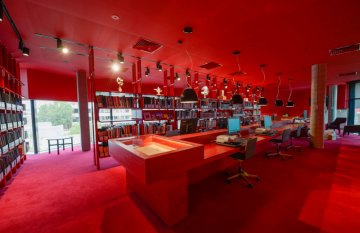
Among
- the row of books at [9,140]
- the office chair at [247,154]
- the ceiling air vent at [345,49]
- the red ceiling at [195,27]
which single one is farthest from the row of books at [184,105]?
the row of books at [9,140]

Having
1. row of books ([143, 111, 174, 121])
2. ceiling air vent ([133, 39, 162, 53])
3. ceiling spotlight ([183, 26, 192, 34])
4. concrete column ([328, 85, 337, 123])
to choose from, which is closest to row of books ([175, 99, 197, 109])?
row of books ([143, 111, 174, 121])

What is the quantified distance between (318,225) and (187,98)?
298 centimetres

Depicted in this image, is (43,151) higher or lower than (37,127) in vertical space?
lower

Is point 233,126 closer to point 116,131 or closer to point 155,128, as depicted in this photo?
point 155,128

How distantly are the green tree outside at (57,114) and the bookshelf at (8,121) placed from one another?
2257 mm

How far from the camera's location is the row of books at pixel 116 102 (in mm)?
4426

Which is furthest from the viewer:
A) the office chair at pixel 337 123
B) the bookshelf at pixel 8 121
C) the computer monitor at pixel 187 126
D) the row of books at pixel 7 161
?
the office chair at pixel 337 123

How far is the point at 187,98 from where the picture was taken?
142 inches

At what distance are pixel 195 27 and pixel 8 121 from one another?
490 centimetres

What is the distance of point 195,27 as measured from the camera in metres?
3.02

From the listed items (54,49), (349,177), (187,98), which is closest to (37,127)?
(54,49)

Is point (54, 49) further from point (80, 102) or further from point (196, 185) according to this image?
point (196, 185)

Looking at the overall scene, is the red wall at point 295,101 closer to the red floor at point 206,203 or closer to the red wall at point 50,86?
the red floor at point 206,203

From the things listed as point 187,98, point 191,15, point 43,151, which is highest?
point 191,15
